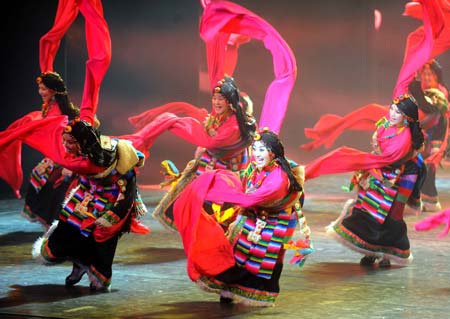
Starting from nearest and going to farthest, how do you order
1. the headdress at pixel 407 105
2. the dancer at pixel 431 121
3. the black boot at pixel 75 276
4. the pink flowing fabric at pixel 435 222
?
the pink flowing fabric at pixel 435 222 → the black boot at pixel 75 276 → the headdress at pixel 407 105 → the dancer at pixel 431 121

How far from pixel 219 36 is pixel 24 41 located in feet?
11.8

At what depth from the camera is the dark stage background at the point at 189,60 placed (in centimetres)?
→ 1161

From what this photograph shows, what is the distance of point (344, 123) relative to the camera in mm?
9188

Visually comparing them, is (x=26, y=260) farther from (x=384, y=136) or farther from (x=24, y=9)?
(x=24, y=9)

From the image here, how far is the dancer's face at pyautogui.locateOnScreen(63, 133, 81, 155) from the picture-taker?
651 cm

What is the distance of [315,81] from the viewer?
14766mm

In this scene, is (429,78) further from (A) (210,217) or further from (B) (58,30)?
(A) (210,217)

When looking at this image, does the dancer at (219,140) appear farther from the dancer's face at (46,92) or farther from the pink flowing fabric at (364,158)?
the dancer's face at (46,92)

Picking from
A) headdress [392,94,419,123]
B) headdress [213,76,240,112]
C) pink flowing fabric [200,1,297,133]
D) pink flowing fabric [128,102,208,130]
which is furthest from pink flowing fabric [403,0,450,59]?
pink flowing fabric [128,102,208,130]

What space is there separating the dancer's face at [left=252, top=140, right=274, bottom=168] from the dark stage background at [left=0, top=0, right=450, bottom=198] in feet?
19.2

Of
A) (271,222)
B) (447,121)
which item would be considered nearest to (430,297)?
(271,222)

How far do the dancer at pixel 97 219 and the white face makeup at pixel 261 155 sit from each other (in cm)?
85

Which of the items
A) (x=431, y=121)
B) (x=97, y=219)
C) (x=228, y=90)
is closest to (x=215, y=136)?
(x=228, y=90)

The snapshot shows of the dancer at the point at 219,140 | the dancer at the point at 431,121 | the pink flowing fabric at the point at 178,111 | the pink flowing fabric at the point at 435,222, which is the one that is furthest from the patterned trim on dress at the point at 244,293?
the dancer at the point at 431,121
